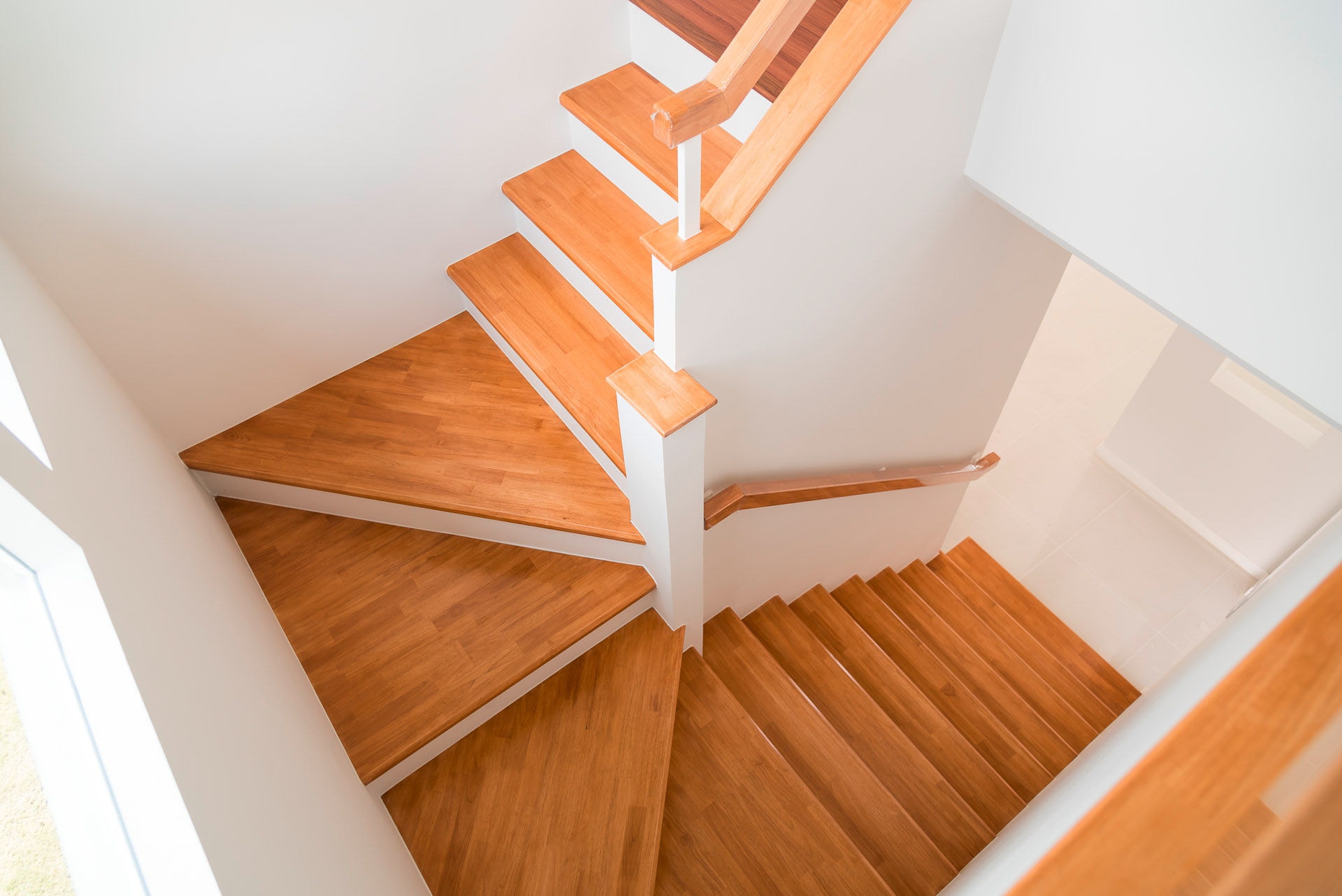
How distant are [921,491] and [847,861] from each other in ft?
7.04

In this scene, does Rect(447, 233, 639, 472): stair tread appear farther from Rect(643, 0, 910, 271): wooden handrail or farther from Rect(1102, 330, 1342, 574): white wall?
Rect(1102, 330, 1342, 574): white wall

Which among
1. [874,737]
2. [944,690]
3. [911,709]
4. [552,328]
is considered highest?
[552,328]

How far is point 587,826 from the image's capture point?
2.44 metres

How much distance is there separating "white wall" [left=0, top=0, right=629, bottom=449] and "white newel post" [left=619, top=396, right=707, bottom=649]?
1.22 m

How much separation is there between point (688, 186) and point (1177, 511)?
4.80 m

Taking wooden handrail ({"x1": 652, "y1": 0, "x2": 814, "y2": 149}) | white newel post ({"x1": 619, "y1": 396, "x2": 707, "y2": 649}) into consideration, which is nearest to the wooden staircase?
white newel post ({"x1": 619, "y1": 396, "x2": 707, "y2": 649})

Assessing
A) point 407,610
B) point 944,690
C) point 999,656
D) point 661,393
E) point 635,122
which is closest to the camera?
point 661,393

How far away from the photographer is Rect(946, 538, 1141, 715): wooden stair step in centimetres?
460

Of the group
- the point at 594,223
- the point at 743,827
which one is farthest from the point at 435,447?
the point at 743,827

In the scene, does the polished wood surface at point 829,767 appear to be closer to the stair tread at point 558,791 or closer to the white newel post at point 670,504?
the white newel post at point 670,504

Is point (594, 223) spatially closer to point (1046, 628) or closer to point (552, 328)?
point (552, 328)

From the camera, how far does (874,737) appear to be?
3.32 m

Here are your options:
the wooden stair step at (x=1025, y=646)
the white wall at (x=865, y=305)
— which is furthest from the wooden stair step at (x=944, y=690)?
the wooden stair step at (x=1025, y=646)

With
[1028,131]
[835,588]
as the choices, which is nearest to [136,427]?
[1028,131]
